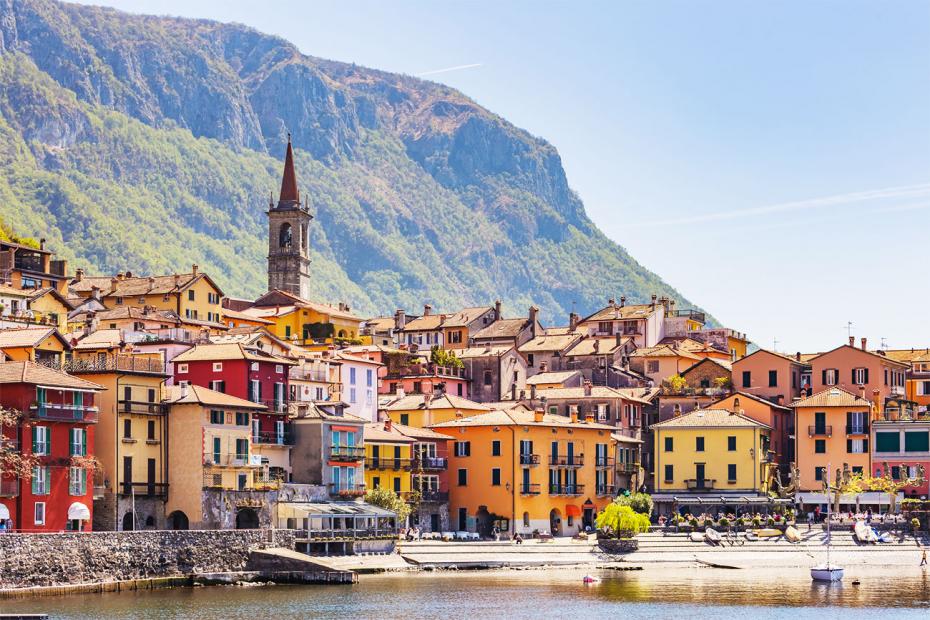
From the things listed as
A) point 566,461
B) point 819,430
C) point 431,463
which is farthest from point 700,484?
point 431,463

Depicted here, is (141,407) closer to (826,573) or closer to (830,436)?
(826,573)

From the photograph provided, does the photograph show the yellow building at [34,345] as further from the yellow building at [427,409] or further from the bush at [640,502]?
the bush at [640,502]

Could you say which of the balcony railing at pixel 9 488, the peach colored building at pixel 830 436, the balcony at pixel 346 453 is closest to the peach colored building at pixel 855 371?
the peach colored building at pixel 830 436

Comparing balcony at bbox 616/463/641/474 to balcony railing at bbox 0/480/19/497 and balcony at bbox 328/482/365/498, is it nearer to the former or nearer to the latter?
balcony at bbox 328/482/365/498

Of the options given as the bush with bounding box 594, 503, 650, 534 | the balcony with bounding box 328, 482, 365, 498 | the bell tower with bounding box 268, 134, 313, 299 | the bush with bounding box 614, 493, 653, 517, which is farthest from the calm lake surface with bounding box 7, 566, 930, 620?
the bell tower with bounding box 268, 134, 313, 299

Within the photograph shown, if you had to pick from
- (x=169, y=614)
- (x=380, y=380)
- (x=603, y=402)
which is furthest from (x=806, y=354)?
(x=169, y=614)

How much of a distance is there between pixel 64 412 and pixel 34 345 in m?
11.7

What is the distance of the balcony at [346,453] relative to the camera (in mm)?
102125

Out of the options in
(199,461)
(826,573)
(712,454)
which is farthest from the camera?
(712,454)

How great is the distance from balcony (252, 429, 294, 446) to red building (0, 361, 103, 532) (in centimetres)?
1403

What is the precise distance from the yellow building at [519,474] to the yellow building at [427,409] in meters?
4.02

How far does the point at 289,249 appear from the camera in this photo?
196875 millimetres

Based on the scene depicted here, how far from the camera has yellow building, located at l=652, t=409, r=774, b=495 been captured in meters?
120

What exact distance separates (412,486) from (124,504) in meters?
25.0
